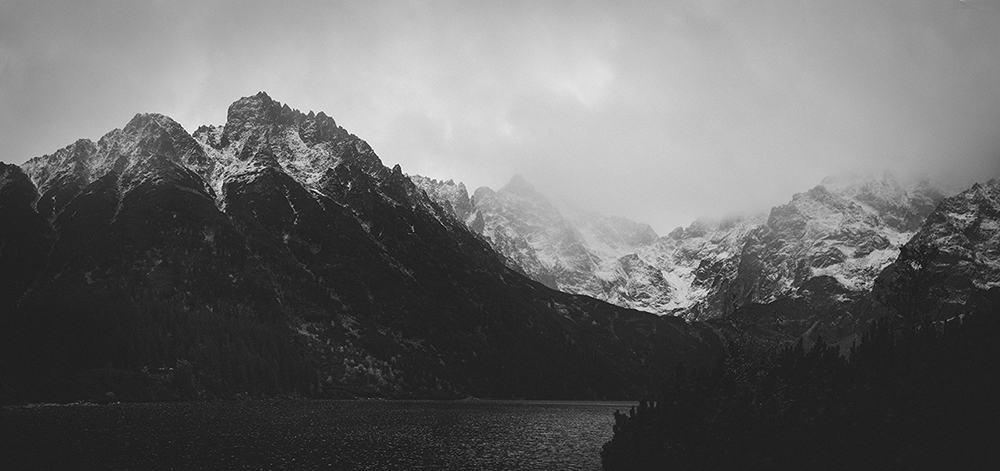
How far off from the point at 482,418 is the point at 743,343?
112 meters

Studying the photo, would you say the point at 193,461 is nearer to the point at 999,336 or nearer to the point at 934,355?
the point at 934,355

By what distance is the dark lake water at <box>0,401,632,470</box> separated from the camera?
94.0 metres

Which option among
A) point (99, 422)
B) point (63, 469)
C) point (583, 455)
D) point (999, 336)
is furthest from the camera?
point (99, 422)

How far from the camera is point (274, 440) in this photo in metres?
118

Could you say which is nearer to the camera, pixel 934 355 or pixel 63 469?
pixel 934 355

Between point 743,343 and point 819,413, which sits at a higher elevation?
point 743,343

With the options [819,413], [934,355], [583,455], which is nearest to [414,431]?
[583,455]

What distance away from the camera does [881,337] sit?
8781cm

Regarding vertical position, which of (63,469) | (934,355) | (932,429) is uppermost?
(934,355)

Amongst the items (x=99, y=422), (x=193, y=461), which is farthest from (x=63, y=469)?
(x=99, y=422)

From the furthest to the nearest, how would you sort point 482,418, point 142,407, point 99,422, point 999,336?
point 482,418
point 142,407
point 99,422
point 999,336

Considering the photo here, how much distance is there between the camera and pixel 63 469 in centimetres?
8188

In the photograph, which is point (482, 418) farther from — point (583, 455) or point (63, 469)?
point (63, 469)

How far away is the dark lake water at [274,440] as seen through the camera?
9400cm
